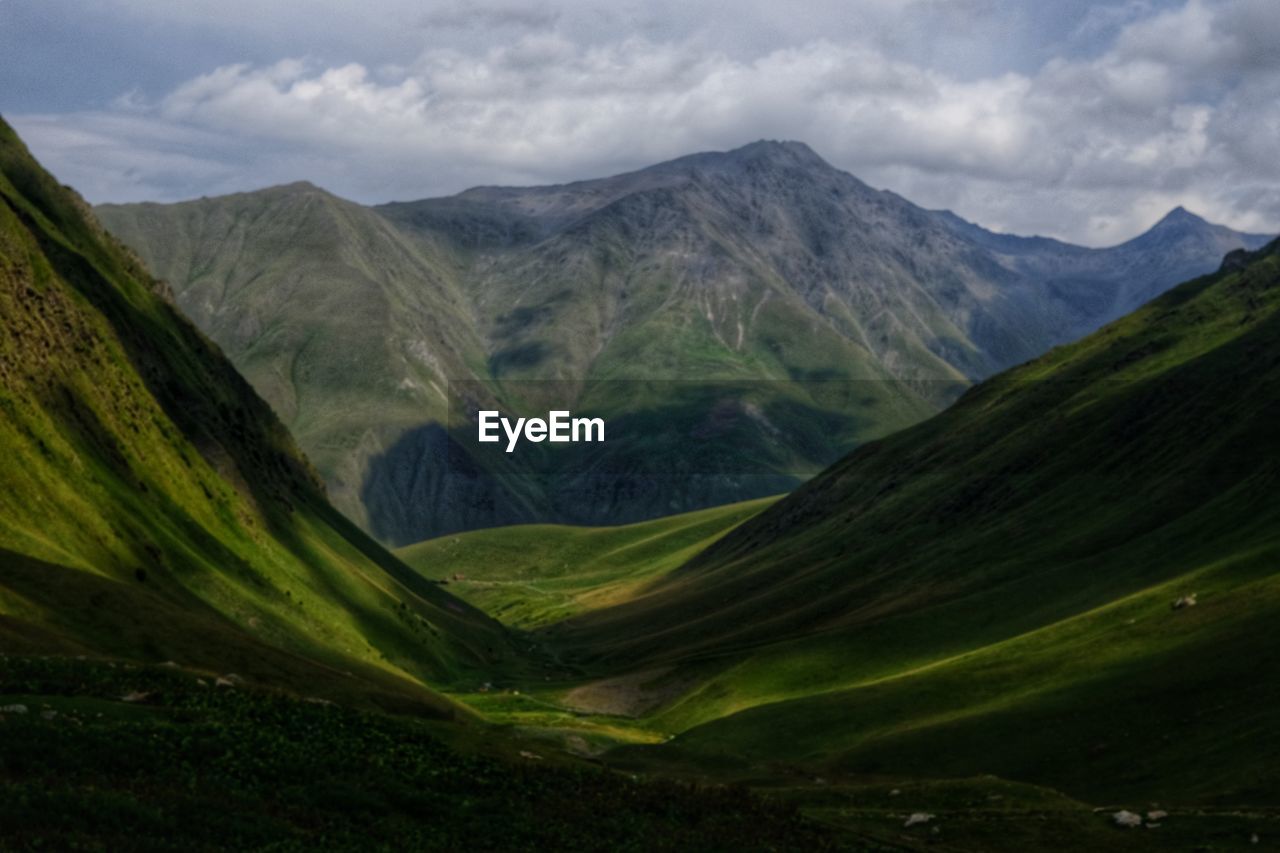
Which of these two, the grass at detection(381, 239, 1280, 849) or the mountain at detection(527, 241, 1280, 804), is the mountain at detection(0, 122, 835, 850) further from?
the mountain at detection(527, 241, 1280, 804)

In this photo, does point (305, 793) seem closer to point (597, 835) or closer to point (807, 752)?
point (597, 835)

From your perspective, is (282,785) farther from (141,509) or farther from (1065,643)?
(141,509)

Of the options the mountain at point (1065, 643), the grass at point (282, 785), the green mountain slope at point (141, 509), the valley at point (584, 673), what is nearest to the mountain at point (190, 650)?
the grass at point (282, 785)

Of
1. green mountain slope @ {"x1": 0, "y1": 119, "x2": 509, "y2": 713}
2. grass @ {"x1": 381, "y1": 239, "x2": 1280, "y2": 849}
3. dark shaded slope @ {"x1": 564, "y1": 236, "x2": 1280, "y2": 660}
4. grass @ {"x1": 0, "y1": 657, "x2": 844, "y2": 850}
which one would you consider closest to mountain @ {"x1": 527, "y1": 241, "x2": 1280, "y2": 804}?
grass @ {"x1": 381, "y1": 239, "x2": 1280, "y2": 849}

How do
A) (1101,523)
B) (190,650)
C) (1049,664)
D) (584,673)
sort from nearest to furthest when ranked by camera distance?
(190,650) → (1049,664) → (1101,523) → (584,673)

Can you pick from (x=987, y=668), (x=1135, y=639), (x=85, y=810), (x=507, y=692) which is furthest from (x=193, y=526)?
(x=85, y=810)

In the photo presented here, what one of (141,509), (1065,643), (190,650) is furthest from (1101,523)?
(190,650)

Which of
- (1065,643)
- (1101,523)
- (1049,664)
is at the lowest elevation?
(1049,664)
